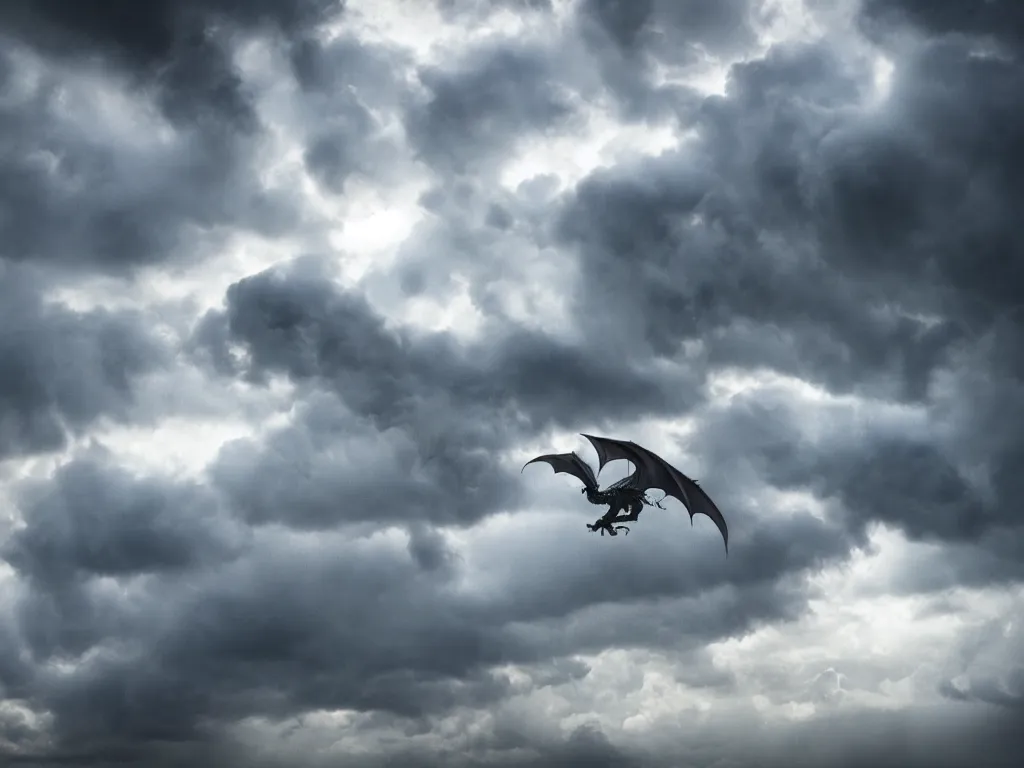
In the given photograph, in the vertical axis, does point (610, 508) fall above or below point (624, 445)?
below

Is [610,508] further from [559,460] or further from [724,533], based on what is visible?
[724,533]

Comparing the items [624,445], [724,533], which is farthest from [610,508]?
[724,533]

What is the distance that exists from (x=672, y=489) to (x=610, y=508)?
6997mm

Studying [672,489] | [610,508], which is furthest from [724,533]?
[610,508]

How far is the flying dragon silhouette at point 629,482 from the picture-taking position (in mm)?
73188

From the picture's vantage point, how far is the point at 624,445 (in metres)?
75.1

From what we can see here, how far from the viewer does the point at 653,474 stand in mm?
75625

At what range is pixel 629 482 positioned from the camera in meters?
73.6

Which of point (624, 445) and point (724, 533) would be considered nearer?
point (624, 445)

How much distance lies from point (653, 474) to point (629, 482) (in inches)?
115

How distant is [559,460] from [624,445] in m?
5.75

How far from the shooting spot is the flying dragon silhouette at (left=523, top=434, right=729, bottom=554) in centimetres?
7319

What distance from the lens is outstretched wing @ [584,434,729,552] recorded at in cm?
7488

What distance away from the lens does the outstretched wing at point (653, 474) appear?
246 feet
